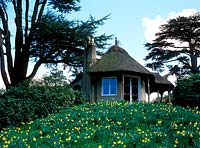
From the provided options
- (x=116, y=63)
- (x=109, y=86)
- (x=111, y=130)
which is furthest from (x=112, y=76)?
(x=111, y=130)

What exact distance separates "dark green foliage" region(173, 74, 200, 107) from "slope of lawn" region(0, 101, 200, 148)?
4081 mm

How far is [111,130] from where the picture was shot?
42.1 ft

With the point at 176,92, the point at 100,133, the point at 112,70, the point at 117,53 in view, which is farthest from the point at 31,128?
the point at 117,53

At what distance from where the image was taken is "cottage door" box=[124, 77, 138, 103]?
27203 mm

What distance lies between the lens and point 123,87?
86.3 feet

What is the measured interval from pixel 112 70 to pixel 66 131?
43.2 ft

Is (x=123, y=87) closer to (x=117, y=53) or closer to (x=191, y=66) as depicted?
(x=117, y=53)

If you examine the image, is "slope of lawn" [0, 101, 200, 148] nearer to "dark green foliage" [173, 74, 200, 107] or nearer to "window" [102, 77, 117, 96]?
"dark green foliage" [173, 74, 200, 107]

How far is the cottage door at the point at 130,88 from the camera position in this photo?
89.2ft

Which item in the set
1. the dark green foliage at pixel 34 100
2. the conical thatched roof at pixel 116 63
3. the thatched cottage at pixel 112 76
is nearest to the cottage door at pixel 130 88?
the thatched cottage at pixel 112 76

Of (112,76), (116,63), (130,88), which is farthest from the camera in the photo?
(130,88)

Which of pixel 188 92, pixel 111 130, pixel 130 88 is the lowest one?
pixel 111 130

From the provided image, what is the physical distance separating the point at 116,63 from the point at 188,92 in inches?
283

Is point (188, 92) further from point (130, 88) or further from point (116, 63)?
point (116, 63)
